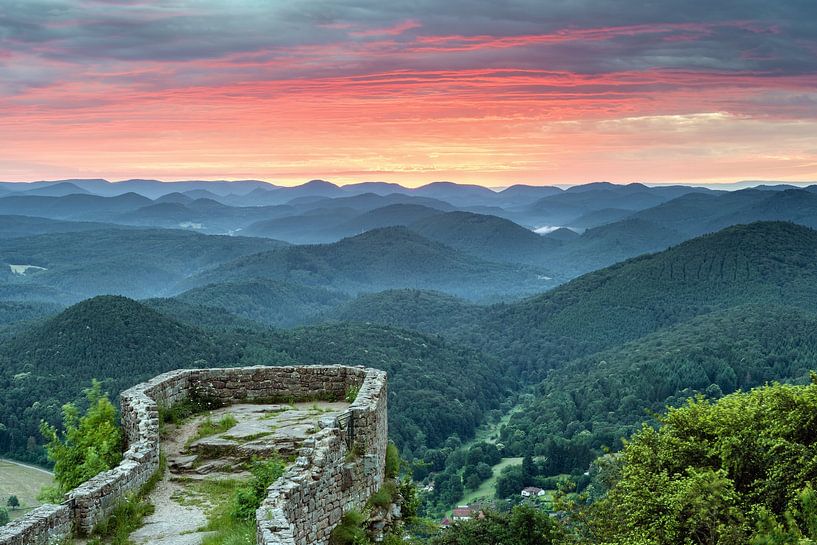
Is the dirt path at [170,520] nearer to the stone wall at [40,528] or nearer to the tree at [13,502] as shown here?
the stone wall at [40,528]

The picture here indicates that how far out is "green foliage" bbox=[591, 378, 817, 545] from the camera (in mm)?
16688

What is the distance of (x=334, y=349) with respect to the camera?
149 meters

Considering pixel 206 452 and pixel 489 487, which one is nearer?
pixel 206 452

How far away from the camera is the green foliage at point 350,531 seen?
41.2 feet

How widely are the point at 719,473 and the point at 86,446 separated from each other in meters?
13.3

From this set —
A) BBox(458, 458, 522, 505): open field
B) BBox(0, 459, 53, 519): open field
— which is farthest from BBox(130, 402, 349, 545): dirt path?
BBox(458, 458, 522, 505): open field

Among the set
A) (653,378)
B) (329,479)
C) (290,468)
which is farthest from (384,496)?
(653,378)

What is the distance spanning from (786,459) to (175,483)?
42.6ft

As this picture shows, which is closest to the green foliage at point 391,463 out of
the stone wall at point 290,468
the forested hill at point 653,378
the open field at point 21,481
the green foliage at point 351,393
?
the stone wall at point 290,468

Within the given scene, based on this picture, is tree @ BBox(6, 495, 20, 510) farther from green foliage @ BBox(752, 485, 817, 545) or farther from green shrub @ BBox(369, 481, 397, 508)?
green foliage @ BBox(752, 485, 817, 545)

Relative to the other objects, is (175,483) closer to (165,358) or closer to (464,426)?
(165,358)

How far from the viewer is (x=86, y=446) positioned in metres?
16.0

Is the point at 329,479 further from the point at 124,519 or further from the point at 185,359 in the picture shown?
the point at 185,359

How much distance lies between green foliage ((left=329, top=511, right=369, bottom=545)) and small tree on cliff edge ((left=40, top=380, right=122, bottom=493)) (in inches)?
193
